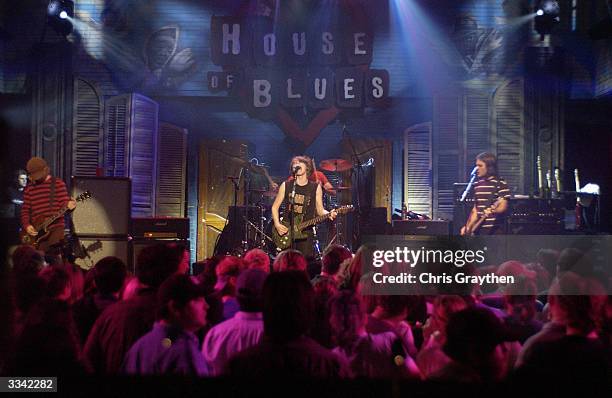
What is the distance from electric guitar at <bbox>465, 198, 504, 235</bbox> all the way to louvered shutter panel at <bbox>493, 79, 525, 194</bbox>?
2.20 meters

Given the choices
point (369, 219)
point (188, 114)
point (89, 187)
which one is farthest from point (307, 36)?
point (89, 187)

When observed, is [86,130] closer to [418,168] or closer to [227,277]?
[418,168]

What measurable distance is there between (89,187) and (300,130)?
394 cm

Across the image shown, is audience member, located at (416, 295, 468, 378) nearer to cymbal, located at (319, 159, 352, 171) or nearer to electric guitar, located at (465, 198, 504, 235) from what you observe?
electric guitar, located at (465, 198, 504, 235)

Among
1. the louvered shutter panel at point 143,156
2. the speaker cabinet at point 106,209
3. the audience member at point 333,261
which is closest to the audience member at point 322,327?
the audience member at point 333,261

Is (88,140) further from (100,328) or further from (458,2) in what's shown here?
(100,328)

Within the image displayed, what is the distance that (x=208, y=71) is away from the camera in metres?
11.2

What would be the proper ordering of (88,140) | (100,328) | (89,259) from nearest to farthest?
(100,328) → (89,259) → (88,140)

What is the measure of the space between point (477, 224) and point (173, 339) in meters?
6.72

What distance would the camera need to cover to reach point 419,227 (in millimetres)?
9555

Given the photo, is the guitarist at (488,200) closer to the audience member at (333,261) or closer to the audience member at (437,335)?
the audience member at (333,261)

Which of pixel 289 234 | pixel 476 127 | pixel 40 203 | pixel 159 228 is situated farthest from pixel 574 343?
pixel 476 127

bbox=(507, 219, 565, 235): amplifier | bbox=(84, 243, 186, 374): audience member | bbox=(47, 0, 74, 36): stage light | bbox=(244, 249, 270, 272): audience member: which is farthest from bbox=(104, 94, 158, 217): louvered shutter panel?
bbox=(84, 243, 186, 374): audience member

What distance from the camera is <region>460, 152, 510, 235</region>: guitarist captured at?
8.60m
